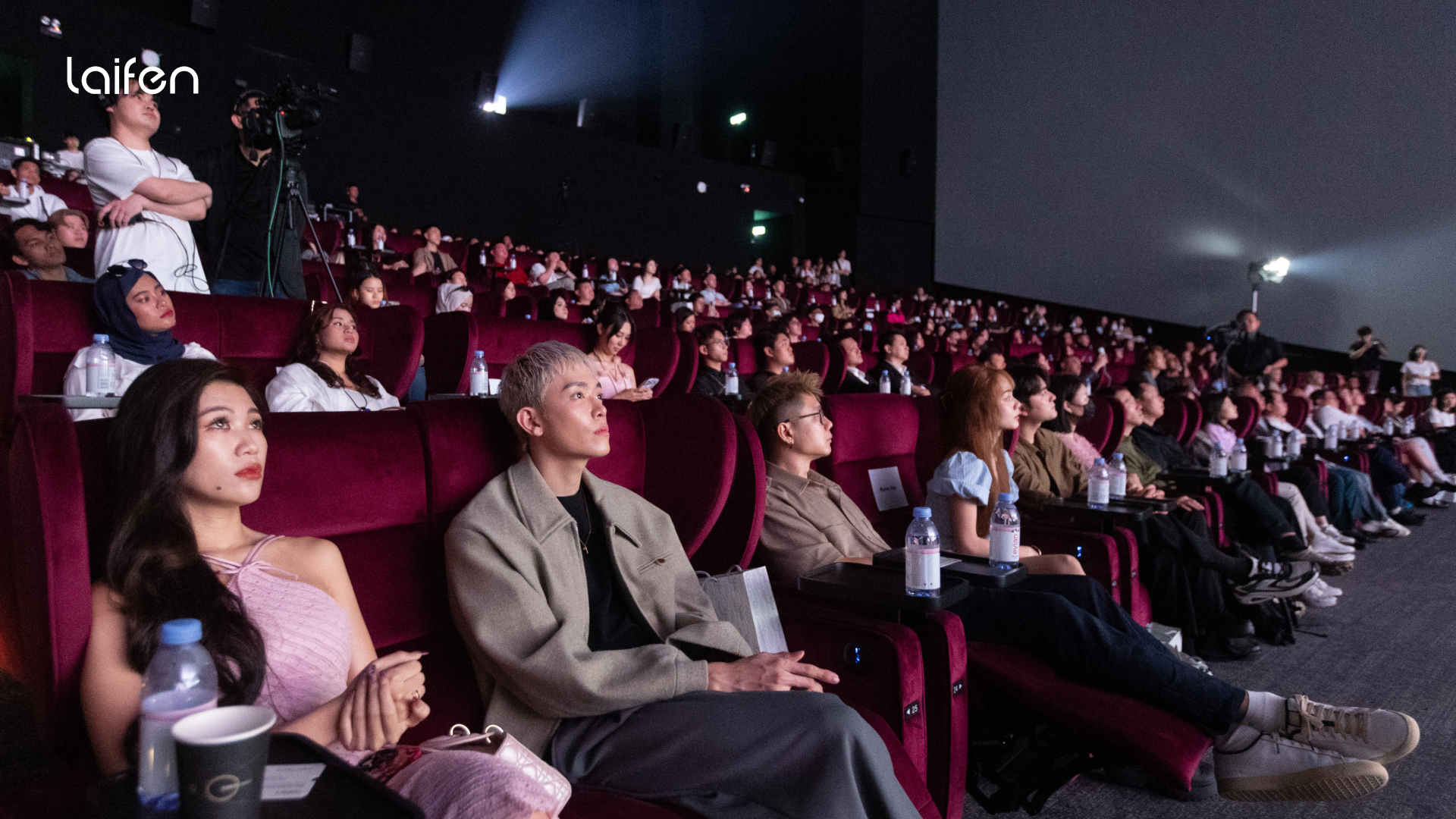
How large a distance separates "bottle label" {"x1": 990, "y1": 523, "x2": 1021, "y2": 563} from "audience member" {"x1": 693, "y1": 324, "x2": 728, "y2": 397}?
7.03 feet

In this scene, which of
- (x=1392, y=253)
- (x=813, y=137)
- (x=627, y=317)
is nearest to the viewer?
(x=627, y=317)

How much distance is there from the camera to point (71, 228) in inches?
145

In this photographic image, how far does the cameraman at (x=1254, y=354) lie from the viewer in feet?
20.9

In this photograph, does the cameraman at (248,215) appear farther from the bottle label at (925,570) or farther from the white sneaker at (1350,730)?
the white sneaker at (1350,730)

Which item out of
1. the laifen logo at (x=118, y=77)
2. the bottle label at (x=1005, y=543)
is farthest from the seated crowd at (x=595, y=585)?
the laifen logo at (x=118, y=77)

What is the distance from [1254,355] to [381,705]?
7.13 m

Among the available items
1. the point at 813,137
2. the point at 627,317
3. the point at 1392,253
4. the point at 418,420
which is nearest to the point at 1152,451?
the point at 627,317

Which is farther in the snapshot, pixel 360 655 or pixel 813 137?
pixel 813 137

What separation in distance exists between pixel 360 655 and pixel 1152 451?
3.54 m

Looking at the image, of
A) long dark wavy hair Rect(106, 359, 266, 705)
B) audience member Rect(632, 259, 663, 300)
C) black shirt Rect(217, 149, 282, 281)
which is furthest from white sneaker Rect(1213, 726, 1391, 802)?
audience member Rect(632, 259, 663, 300)

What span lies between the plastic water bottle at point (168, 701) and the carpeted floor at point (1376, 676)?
5.02 ft

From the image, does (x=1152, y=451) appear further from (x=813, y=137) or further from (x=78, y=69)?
(x=813, y=137)

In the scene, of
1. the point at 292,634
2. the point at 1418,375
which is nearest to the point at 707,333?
the point at 292,634

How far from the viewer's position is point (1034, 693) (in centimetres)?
167
